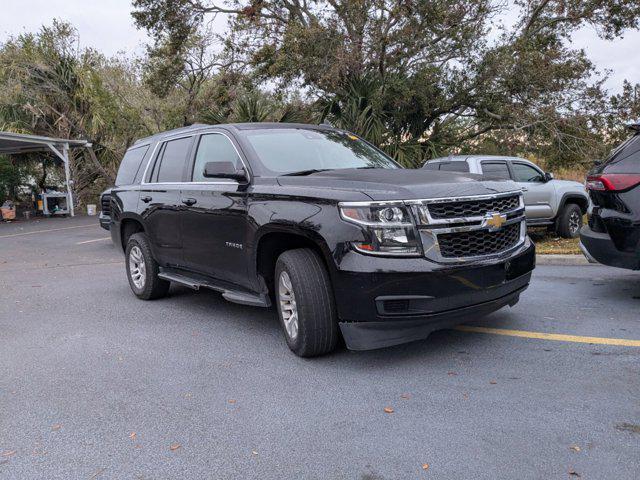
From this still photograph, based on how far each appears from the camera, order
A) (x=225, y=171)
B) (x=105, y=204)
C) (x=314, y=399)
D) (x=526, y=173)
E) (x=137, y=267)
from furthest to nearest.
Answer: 1. (x=105, y=204)
2. (x=526, y=173)
3. (x=137, y=267)
4. (x=225, y=171)
5. (x=314, y=399)

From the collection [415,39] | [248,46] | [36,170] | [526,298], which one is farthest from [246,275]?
[36,170]

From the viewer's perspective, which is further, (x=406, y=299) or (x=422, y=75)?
(x=422, y=75)

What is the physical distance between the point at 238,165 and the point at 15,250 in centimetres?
983

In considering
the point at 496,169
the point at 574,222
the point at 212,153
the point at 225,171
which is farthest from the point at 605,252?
the point at 574,222

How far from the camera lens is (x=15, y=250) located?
12625mm

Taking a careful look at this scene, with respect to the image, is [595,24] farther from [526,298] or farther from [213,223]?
[213,223]

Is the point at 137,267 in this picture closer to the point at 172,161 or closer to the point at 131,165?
the point at 131,165

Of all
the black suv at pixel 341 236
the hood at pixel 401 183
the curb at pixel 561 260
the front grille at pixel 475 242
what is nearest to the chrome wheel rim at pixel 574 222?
the curb at pixel 561 260

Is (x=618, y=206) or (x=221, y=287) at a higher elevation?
(x=618, y=206)

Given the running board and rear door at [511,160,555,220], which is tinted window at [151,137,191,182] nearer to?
the running board

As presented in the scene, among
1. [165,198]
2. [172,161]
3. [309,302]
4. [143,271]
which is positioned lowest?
[143,271]

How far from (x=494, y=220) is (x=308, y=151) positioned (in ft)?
6.17

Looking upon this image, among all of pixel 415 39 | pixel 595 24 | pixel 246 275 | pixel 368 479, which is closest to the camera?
pixel 368 479

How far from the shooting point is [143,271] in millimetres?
6719
